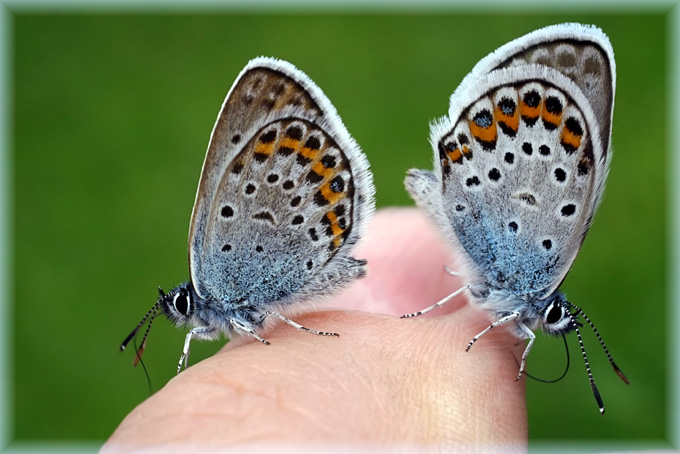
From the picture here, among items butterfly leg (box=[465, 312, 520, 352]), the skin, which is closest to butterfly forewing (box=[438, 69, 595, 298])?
butterfly leg (box=[465, 312, 520, 352])

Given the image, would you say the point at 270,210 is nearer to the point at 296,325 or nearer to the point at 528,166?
the point at 296,325

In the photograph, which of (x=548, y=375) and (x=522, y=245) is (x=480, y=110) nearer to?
(x=522, y=245)

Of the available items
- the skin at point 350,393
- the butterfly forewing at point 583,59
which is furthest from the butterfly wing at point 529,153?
the skin at point 350,393

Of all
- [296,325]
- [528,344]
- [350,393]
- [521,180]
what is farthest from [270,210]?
[528,344]

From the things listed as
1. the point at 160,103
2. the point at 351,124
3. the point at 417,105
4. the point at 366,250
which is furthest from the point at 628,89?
the point at 160,103

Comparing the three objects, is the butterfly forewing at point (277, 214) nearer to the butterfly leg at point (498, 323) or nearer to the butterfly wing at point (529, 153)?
the butterfly wing at point (529, 153)

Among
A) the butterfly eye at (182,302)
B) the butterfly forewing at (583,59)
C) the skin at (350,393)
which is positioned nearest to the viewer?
the skin at (350,393)
